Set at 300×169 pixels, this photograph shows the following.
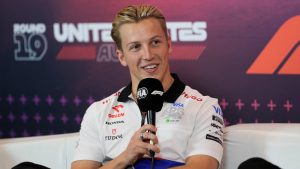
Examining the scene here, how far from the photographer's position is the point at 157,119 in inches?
79.9

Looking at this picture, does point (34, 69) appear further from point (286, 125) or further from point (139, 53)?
A: point (286, 125)

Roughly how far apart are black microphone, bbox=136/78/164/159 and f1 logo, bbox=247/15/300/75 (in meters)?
0.83

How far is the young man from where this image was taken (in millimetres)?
1950

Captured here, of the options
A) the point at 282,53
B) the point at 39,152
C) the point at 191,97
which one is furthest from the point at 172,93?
the point at 39,152

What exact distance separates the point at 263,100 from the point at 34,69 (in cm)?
115

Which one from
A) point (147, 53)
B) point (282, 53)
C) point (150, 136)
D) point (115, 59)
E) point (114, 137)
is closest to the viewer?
point (150, 136)

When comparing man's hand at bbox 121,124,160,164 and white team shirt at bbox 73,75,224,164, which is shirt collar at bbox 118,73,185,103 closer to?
white team shirt at bbox 73,75,224,164

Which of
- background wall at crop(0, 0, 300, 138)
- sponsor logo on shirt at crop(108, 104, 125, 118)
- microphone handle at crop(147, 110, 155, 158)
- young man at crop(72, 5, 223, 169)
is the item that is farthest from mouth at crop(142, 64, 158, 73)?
background wall at crop(0, 0, 300, 138)

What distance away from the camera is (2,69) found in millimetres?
2832

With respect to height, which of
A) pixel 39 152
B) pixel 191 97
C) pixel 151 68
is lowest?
pixel 39 152

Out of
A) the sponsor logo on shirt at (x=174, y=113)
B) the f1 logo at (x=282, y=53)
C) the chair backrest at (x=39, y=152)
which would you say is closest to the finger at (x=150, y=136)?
the sponsor logo on shirt at (x=174, y=113)

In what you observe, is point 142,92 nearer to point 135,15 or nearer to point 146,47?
point 146,47

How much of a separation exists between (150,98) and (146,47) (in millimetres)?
360

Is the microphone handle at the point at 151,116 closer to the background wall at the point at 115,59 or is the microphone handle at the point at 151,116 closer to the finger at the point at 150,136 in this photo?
the finger at the point at 150,136
